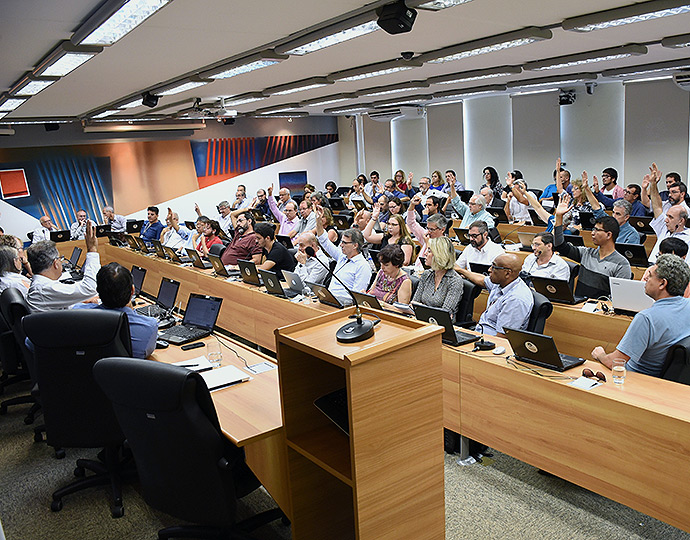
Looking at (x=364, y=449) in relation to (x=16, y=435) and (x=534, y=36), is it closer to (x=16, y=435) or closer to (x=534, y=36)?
(x=16, y=435)

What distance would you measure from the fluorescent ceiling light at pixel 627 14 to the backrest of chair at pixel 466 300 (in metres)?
2.12

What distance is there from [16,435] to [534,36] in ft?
16.8

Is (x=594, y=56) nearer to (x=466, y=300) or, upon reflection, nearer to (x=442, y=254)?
(x=442, y=254)

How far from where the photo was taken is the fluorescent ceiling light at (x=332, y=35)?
390cm

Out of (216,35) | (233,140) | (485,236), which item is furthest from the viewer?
(233,140)

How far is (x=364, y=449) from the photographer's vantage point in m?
2.01

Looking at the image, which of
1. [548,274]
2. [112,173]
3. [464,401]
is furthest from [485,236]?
[112,173]

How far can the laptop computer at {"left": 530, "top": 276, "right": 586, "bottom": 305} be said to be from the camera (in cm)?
454

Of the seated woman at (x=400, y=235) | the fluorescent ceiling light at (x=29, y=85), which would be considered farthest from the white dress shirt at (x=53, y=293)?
the seated woman at (x=400, y=235)

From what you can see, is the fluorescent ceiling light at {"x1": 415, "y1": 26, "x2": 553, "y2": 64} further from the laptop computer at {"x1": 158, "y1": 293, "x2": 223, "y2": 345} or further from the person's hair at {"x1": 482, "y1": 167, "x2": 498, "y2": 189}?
the person's hair at {"x1": 482, "y1": 167, "x2": 498, "y2": 189}

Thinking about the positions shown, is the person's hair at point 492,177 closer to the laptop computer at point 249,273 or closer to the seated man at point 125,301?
the laptop computer at point 249,273

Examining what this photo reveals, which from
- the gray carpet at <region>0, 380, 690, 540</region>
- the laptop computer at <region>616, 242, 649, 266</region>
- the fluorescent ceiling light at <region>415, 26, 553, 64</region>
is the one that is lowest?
the gray carpet at <region>0, 380, 690, 540</region>

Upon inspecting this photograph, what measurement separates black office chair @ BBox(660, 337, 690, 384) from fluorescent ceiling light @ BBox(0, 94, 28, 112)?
698 centimetres

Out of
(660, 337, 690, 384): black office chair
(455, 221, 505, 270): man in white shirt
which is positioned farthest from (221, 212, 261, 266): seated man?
(660, 337, 690, 384): black office chair
